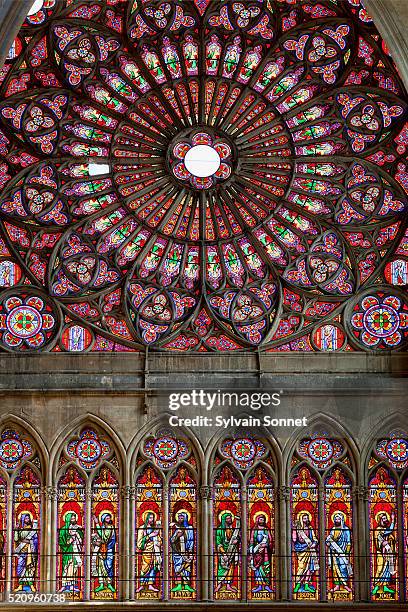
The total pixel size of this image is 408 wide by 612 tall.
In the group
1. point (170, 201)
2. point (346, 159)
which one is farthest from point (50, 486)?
point (346, 159)

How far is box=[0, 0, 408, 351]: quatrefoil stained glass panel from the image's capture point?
1050 inches

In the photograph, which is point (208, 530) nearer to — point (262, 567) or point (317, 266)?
point (262, 567)

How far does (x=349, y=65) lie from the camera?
Result: 27.7m

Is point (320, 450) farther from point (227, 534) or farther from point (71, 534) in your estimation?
point (71, 534)

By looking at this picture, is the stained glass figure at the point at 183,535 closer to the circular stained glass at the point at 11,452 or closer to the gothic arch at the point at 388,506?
the circular stained glass at the point at 11,452

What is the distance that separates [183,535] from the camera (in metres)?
25.6

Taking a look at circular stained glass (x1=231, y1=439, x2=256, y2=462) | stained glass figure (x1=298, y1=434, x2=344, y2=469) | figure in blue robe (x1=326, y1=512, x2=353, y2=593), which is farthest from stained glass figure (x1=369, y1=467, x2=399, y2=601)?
circular stained glass (x1=231, y1=439, x2=256, y2=462)

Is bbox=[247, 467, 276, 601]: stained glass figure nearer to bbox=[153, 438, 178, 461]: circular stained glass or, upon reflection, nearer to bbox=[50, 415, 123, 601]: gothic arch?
bbox=[153, 438, 178, 461]: circular stained glass

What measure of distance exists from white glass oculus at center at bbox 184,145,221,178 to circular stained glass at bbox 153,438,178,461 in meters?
4.50

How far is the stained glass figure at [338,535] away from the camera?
25453 mm

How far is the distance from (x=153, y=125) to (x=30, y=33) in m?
2.53

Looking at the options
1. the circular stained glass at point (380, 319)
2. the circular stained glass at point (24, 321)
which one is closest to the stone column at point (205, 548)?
the circular stained glass at point (380, 319)

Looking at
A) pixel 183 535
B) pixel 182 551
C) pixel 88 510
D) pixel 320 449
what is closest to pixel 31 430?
pixel 88 510

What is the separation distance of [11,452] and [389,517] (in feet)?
19.4
